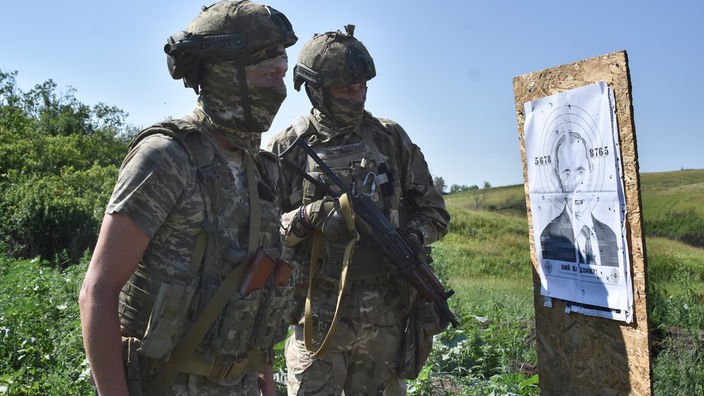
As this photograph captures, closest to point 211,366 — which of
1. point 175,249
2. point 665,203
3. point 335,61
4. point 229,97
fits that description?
point 175,249

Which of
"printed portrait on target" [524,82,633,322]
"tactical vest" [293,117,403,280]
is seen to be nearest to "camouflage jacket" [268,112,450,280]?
"tactical vest" [293,117,403,280]

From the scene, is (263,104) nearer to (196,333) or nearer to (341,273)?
(196,333)

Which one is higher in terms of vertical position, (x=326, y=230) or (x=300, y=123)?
(x=300, y=123)

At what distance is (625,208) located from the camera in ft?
10.9

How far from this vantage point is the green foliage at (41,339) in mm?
5062

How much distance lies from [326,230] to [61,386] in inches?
108

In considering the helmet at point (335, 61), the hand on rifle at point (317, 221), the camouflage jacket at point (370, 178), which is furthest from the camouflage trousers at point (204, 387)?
the helmet at point (335, 61)

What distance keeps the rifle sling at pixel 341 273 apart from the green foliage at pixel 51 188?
8430 mm

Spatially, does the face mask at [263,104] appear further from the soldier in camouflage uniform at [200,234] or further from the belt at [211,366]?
the belt at [211,366]

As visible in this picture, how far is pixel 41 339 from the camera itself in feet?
20.3

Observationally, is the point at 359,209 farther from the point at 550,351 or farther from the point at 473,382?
the point at 473,382

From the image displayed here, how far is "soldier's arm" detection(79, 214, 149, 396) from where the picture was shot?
193 cm

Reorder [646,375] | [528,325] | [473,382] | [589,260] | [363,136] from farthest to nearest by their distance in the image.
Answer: [528,325], [473,382], [363,136], [589,260], [646,375]

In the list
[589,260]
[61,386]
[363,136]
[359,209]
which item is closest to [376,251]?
[359,209]
